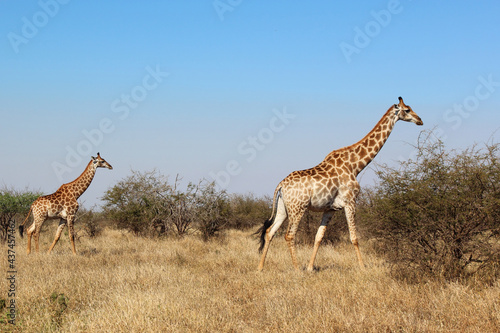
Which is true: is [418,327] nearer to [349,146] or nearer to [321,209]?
[321,209]

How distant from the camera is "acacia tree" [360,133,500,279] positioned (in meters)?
6.39

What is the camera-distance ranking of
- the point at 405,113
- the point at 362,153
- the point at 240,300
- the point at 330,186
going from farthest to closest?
the point at 362,153
the point at 405,113
the point at 330,186
the point at 240,300

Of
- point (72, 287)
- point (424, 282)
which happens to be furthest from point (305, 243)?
point (72, 287)

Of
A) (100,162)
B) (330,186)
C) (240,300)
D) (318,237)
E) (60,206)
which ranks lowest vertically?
(240,300)

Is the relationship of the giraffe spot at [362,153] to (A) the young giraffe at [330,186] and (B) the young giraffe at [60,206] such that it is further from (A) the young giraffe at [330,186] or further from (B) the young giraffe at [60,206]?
(B) the young giraffe at [60,206]

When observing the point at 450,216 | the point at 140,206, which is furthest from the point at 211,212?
the point at 450,216

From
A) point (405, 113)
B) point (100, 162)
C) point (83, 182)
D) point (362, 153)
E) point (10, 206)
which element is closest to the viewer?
point (405, 113)

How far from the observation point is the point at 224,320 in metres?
5.38

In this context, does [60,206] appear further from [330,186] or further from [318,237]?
[330,186]

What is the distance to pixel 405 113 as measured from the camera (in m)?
9.09

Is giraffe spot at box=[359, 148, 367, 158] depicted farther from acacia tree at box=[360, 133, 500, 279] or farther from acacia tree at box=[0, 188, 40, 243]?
acacia tree at box=[0, 188, 40, 243]

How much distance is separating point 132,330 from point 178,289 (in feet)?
5.29

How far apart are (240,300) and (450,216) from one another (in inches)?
133

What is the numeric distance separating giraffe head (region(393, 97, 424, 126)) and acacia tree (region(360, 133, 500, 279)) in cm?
204
